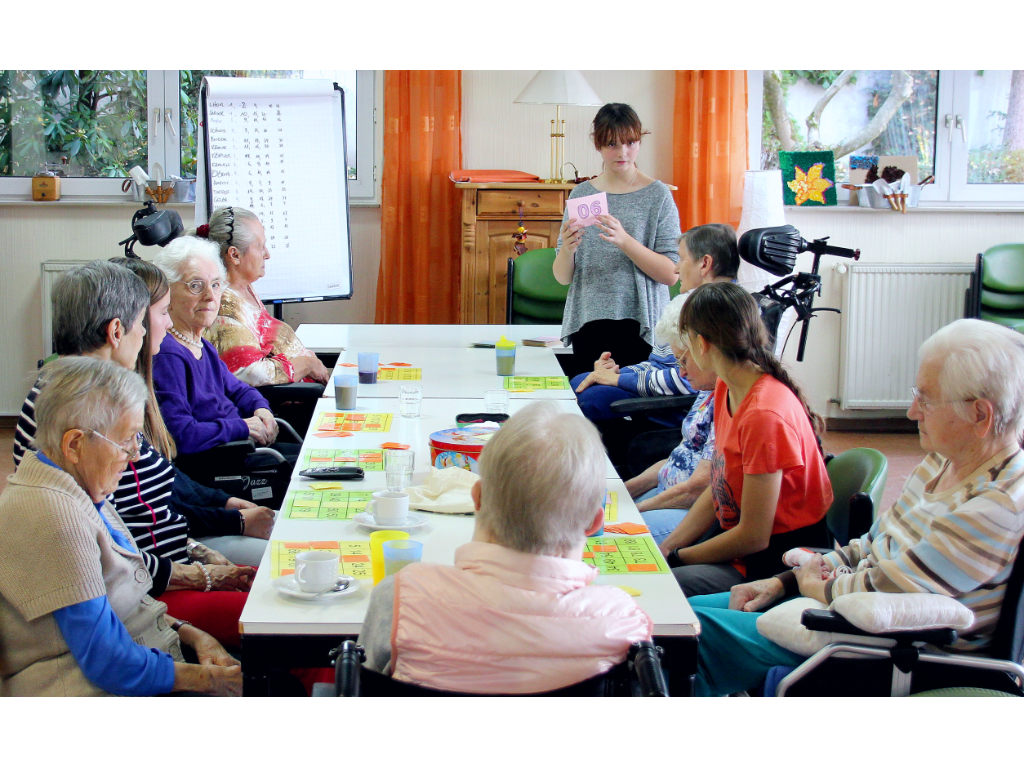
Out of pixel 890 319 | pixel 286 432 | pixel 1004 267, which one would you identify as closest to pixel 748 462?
pixel 286 432

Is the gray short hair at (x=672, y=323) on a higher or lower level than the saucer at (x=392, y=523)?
higher

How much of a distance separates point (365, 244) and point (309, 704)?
447 cm

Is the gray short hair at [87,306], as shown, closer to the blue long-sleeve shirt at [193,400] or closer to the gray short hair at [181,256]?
the blue long-sleeve shirt at [193,400]

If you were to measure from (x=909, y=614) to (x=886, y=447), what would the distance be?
383cm

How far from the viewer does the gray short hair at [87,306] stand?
1.87m

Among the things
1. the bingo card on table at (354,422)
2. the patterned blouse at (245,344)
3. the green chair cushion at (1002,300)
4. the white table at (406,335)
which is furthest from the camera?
the green chair cushion at (1002,300)

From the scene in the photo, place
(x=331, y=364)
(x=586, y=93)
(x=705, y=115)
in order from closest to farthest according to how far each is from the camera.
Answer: (x=331, y=364)
(x=586, y=93)
(x=705, y=115)

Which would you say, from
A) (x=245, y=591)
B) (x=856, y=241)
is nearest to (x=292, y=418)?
(x=245, y=591)

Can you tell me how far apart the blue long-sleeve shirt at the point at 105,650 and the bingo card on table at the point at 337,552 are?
0.23 metres

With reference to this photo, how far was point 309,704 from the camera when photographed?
3.05 ft

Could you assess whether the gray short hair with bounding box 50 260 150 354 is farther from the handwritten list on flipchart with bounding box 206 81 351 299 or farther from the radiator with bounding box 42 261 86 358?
the radiator with bounding box 42 261 86 358

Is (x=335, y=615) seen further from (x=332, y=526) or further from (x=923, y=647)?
(x=923, y=647)

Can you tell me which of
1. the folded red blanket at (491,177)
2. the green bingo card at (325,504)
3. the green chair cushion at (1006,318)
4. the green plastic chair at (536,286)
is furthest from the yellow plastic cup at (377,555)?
the green chair cushion at (1006,318)

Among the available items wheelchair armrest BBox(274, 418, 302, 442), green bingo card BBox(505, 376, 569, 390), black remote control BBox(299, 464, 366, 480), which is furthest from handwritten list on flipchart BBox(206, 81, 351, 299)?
black remote control BBox(299, 464, 366, 480)
